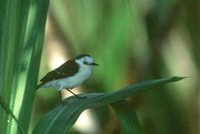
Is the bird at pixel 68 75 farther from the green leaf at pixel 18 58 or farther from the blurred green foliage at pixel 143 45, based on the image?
the green leaf at pixel 18 58

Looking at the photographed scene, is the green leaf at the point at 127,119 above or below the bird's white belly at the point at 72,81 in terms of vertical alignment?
below

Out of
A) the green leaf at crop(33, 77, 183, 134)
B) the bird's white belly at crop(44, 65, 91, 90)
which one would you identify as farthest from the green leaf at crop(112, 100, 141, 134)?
the bird's white belly at crop(44, 65, 91, 90)

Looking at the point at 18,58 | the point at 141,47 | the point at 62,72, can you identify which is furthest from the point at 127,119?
the point at 141,47

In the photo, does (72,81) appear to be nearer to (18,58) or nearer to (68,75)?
(68,75)

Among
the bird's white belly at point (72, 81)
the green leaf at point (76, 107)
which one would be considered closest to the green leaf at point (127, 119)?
the green leaf at point (76, 107)

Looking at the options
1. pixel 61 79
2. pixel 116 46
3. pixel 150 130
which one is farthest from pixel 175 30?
pixel 61 79
